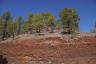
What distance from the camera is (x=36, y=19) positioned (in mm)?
Answer: 42594

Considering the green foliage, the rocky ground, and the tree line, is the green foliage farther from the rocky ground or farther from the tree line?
the rocky ground

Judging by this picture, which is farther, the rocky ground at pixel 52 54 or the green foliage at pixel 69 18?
the green foliage at pixel 69 18

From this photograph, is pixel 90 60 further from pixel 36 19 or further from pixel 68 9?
pixel 36 19

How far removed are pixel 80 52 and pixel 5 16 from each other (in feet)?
101

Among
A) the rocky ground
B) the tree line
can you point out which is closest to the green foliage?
the tree line

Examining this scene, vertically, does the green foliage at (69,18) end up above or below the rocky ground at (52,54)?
above

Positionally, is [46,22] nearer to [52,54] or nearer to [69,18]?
[69,18]

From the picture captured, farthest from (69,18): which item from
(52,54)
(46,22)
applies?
(52,54)

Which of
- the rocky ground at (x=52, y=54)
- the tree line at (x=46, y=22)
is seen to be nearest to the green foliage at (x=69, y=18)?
the tree line at (x=46, y=22)

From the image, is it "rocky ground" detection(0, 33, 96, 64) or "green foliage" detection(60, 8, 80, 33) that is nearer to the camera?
"rocky ground" detection(0, 33, 96, 64)

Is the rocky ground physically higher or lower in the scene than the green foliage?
lower

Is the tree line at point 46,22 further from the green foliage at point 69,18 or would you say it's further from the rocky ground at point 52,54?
the rocky ground at point 52,54

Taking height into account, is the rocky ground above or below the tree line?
below

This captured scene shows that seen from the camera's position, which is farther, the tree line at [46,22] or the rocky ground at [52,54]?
the tree line at [46,22]
